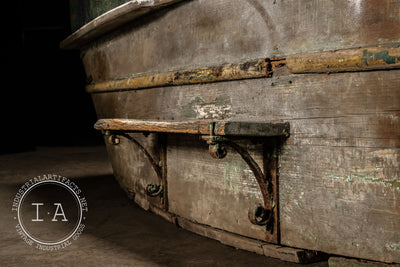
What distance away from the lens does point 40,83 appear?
934 centimetres

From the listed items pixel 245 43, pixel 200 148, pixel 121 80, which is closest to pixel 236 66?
pixel 245 43

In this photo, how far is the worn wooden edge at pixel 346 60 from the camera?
62.9 inches

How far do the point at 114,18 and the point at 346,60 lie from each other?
185 centimetres

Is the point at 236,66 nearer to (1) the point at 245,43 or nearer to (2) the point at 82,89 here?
(1) the point at 245,43

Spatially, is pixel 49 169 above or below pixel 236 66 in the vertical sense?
below

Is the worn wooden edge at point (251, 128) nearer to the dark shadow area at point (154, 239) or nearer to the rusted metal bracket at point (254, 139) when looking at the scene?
the rusted metal bracket at point (254, 139)

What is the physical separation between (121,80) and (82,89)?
6.92 m

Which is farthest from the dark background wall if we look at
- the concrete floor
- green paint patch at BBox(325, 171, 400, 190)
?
green paint patch at BBox(325, 171, 400, 190)

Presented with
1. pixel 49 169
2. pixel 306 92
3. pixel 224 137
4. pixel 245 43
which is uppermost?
pixel 245 43

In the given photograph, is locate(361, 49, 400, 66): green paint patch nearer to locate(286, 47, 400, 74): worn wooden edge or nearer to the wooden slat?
locate(286, 47, 400, 74): worn wooden edge

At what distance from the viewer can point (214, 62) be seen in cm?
226

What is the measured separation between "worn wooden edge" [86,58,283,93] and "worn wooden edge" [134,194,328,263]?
36.4 inches

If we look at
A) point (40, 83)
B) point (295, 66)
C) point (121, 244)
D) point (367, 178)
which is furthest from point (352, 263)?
point (40, 83)

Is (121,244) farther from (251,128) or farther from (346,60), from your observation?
(346,60)
